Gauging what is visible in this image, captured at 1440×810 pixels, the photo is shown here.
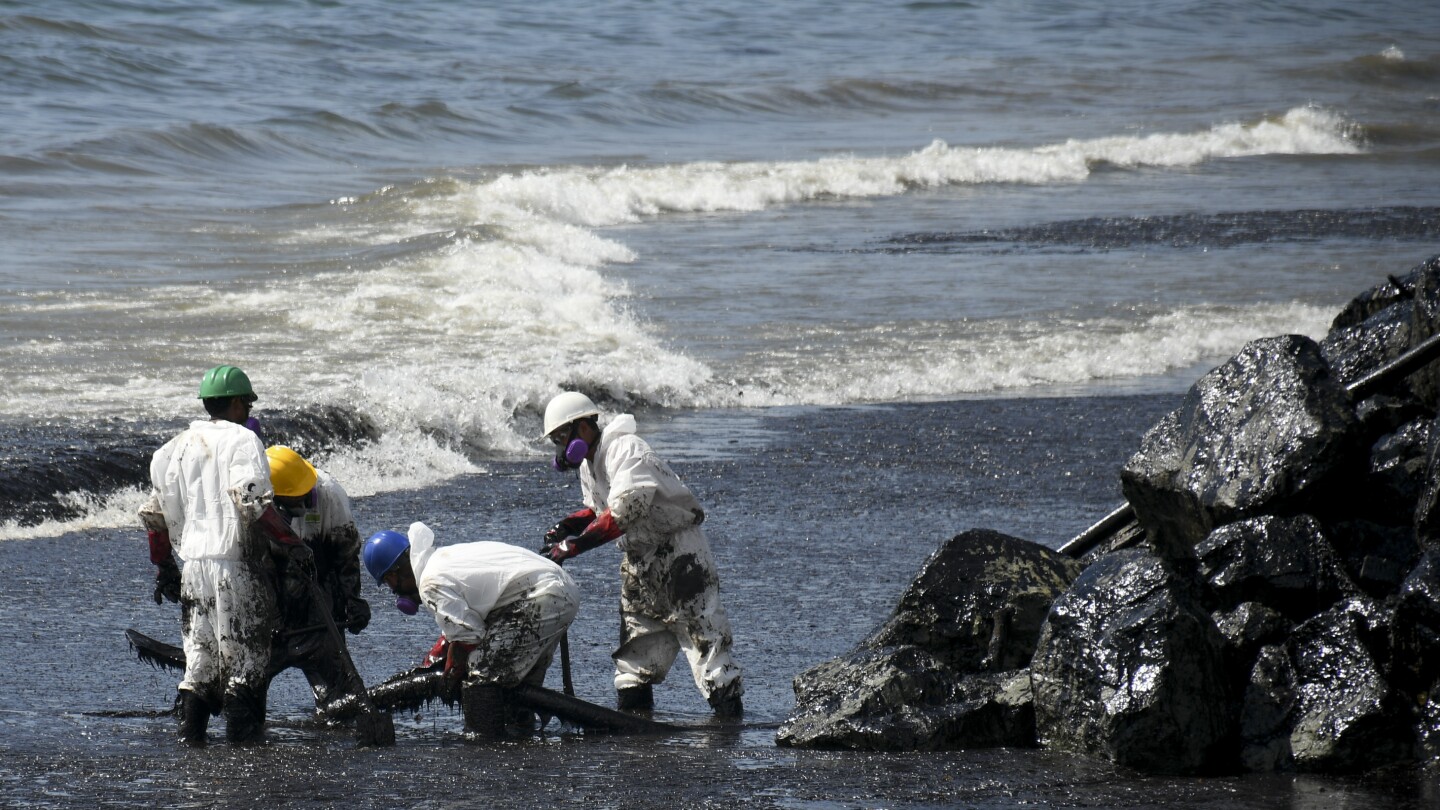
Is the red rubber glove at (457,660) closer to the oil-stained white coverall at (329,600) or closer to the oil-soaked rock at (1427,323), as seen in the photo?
the oil-stained white coverall at (329,600)

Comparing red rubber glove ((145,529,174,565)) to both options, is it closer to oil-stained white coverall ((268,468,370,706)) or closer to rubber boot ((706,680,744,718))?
oil-stained white coverall ((268,468,370,706))

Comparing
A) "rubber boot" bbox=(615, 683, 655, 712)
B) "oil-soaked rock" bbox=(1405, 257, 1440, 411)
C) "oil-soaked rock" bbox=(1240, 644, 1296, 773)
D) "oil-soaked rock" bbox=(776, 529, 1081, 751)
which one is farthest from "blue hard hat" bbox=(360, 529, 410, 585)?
"oil-soaked rock" bbox=(1405, 257, 1440, 411)

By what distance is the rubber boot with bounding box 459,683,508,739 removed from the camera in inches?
250

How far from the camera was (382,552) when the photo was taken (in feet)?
21.2

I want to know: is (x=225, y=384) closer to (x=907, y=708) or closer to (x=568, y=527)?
(x=568, y=527)

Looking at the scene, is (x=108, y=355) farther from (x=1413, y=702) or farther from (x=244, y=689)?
(x=1413, y=702)

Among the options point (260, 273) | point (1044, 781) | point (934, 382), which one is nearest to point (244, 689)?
point (1044, 781)

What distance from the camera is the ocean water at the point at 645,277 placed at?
852cm

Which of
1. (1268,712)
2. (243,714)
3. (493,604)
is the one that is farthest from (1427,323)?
(243,714)

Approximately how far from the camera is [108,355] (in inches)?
563

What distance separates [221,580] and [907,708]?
2548 mm

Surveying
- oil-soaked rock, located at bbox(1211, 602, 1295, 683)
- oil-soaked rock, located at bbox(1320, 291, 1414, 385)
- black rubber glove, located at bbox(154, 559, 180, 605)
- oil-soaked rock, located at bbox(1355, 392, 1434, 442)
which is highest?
oil-soaked rock, located at bbox(1320, 291, 1414, 385)

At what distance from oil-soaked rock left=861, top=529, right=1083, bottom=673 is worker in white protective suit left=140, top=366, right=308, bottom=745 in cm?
232

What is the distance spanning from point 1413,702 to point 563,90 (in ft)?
103
